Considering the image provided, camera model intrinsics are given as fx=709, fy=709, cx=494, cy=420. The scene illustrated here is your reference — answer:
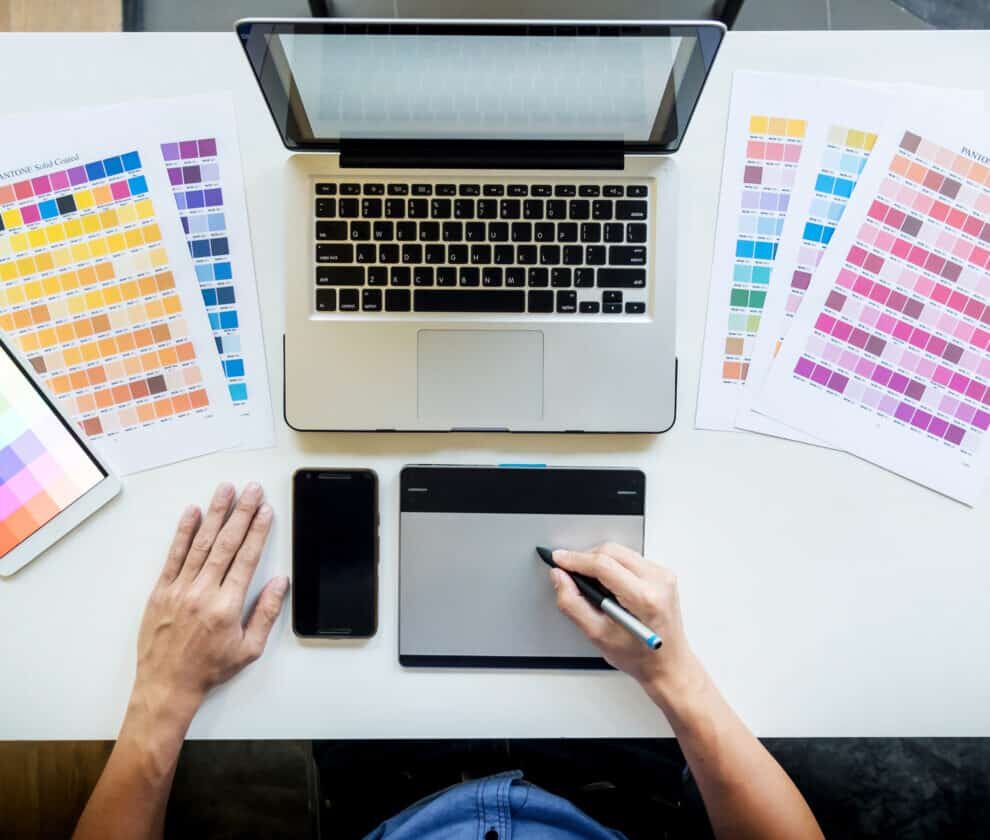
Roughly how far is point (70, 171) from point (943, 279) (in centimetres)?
90

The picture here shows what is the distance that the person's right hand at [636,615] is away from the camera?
0.68 m

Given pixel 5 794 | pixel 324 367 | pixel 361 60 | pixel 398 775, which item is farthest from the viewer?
pixel 5 794

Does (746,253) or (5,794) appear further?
(5,794)

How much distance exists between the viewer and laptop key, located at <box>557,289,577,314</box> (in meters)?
0.71

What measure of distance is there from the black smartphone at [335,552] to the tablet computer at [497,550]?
0.04 m

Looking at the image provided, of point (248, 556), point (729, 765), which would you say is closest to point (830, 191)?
point (729, 765)

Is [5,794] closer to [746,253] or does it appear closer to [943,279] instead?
[746,253]

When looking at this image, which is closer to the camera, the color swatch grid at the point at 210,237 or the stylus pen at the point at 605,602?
the stylus pen at the point at 605,602

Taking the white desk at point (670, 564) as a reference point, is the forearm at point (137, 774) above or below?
below

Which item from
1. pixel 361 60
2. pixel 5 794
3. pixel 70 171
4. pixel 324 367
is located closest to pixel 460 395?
pixel 324 367

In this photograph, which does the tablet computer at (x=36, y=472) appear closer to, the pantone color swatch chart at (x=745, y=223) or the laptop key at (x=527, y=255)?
the laptop key at (x=527, y=255)

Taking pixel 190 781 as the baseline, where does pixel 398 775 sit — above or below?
above

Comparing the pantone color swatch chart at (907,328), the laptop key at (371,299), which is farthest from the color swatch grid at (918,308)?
the laptop key at (371,299)

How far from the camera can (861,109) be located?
72 centimetres
